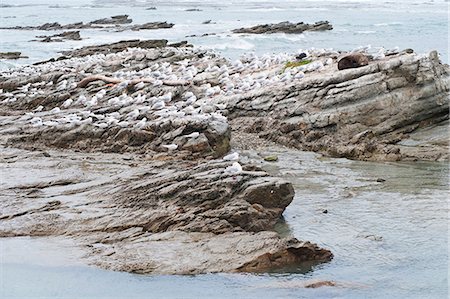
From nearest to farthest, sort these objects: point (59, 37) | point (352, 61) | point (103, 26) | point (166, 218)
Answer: point (166, 218)
point (352, 61)
point (59, 37)
point (103, 26)

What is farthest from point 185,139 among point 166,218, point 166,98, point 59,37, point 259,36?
point 59,37

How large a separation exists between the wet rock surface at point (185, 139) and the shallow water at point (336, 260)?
269mm

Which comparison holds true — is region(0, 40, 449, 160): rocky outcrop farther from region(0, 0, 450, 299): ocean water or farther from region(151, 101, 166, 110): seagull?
region(0, 0, 450, 299): ocean water

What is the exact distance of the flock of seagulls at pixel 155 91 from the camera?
14641 mm

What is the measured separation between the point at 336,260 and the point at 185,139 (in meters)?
5.97

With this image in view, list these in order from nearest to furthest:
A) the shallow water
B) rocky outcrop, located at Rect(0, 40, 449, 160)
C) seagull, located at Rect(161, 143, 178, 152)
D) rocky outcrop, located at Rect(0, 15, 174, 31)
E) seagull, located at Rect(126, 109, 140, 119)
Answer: the shallow water → seagull, located at Rect(161, 143, 178, 152) → rocky outcrop, located at Rect(0, 40, 449, 160) → seagull, located at Rect(126, 109, 140, 119) → rocky outcrop, located at Rect(0, 15, 174, 31)

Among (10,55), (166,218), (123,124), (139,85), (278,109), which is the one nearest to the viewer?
(166,218)

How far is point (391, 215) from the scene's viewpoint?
9867 millimetres

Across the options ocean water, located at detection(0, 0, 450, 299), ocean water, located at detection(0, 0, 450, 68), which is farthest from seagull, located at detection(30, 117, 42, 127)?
ocean water, located at detection(0, 0, 450, 68)

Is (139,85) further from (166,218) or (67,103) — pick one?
(166,218)

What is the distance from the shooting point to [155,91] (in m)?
17.2

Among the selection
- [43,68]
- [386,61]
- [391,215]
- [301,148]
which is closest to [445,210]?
[391,215]

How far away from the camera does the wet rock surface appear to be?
8289mm

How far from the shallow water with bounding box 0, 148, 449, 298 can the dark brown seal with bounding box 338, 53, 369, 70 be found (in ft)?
15.8
